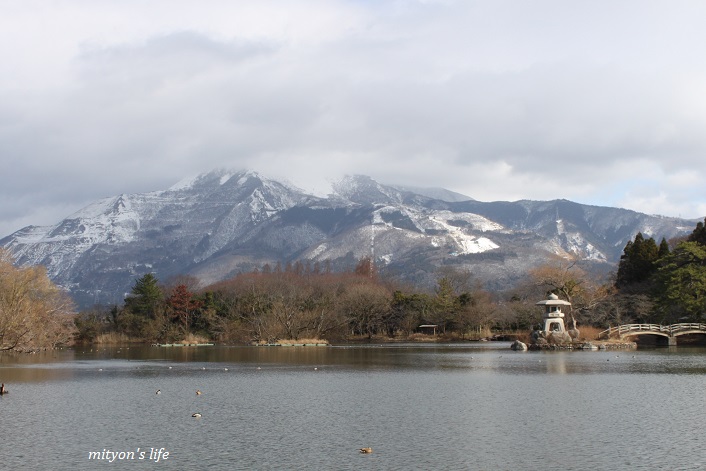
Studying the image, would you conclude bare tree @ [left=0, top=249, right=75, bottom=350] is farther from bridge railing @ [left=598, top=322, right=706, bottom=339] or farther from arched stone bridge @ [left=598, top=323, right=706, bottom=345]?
arched stone bridge @ [left=598, top=323, right=706, bottom=345]

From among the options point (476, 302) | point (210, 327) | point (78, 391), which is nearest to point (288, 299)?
point (210, 327)

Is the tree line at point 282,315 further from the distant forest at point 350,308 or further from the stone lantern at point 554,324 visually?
the stone lantern at point 554,324

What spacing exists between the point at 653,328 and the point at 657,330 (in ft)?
1.58

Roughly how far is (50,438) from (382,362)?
39.2 m

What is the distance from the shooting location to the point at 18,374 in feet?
177

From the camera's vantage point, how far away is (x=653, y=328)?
87.9 meters

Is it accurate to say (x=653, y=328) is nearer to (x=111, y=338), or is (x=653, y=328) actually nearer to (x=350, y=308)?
(x=350, y=308)

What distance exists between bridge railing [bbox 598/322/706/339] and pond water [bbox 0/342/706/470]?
98.2 feet

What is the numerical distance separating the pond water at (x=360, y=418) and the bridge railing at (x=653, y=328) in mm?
29940

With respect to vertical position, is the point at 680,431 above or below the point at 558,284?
below

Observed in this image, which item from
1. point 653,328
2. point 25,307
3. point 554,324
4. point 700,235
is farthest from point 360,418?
point 700,235

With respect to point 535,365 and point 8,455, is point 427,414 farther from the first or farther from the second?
point 535,365

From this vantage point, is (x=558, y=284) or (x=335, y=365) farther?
(x=558, y=284)

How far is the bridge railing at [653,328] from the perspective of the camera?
86000mm
